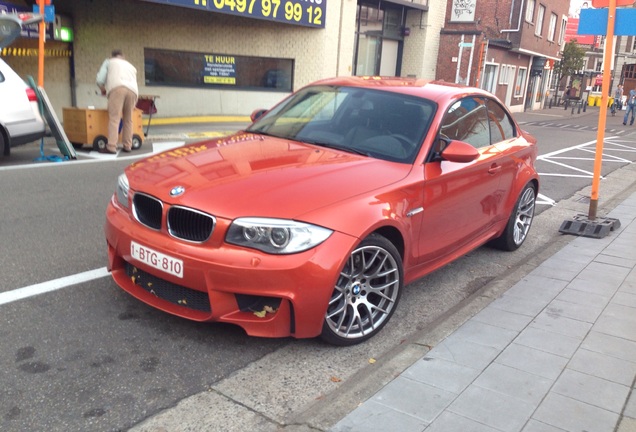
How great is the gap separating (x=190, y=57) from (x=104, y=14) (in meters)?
2.79

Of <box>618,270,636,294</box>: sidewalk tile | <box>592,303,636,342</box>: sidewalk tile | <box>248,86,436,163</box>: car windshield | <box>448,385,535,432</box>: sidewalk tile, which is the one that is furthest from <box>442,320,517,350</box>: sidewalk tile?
<box>618,270,636,294</box>: sidewalk tile

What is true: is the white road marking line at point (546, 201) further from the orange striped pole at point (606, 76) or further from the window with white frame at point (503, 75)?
the window with white frame at point (503, 75)

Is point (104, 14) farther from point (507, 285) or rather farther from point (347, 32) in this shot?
point (507, 285)

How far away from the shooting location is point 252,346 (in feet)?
11.7

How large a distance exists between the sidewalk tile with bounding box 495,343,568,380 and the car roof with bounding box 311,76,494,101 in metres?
2.05

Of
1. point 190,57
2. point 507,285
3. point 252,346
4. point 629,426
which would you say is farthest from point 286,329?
point 190,57

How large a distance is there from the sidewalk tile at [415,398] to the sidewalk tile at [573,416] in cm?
47

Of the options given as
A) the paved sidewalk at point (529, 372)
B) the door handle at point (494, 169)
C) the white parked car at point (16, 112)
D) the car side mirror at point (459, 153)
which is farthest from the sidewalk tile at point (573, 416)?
the white parked car at point (16, 112)

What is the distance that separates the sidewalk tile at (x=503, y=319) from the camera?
3.96m

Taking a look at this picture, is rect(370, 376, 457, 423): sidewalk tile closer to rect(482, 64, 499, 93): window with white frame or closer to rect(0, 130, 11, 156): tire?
rect(0, 130, 11, 156): tire

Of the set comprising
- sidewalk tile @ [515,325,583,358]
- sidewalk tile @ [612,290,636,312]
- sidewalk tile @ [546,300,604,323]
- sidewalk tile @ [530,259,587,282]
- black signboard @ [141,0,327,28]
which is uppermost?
black signboard @ [141,0,327,28]

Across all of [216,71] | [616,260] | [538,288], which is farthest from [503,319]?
[216,71]

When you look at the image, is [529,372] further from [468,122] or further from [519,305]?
[468,122]

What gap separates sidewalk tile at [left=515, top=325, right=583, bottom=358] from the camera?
3.64 meters
